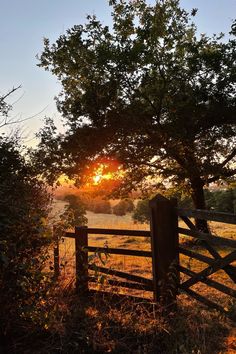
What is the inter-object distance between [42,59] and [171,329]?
Result: 688 inches

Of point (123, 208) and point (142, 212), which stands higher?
point (123, 208)

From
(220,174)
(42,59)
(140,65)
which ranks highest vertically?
(42,59)

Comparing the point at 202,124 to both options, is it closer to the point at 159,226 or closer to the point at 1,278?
the point at 159,226

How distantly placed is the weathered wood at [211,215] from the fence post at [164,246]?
0.28 metres

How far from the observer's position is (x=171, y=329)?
572cm

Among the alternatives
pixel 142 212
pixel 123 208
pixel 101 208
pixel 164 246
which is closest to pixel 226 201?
pixel 142 212

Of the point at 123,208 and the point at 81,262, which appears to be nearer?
the point at 81,262

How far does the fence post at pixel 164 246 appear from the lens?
22.2 ft

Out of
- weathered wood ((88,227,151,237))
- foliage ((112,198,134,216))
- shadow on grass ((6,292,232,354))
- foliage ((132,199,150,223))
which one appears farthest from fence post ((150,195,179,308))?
foliage ((112,198,134,216))

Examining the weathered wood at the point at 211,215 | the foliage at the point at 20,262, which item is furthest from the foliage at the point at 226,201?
the foliage at the point at 20,262

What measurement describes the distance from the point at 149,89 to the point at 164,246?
39.9ft

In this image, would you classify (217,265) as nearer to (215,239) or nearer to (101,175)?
(215,239)

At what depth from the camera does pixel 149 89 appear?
57.7ft

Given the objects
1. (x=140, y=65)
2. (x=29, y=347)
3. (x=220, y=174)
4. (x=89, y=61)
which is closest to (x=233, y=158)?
(x=220, y=174)
